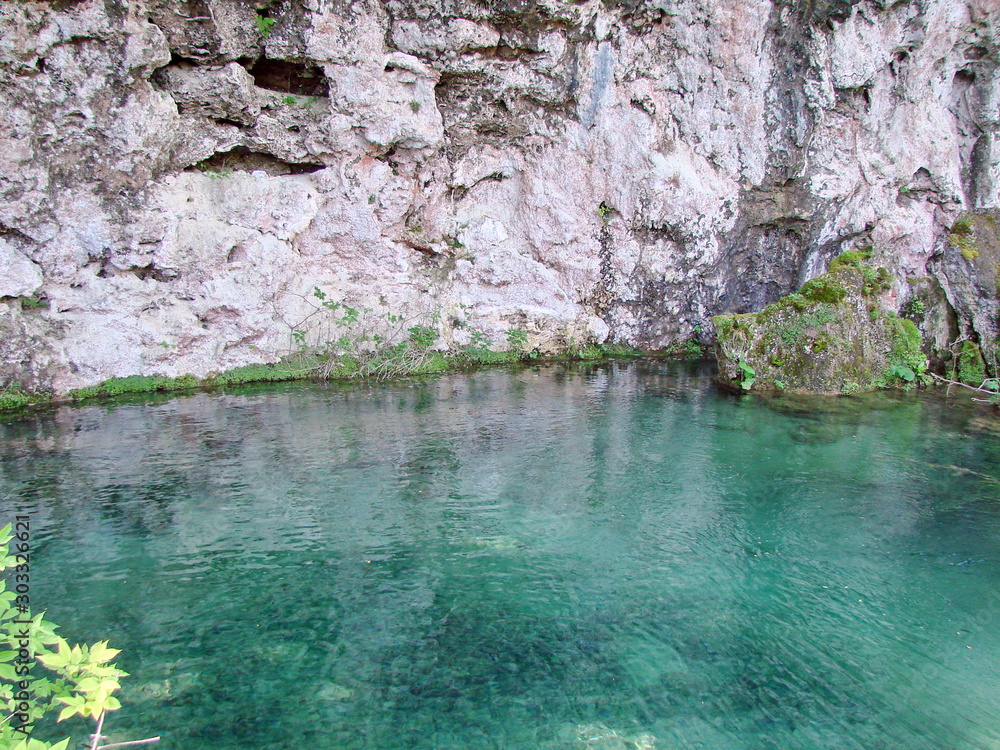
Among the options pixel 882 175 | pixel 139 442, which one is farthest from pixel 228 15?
pixel 882 175

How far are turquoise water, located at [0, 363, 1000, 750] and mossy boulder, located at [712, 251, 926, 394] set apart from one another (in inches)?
95.7

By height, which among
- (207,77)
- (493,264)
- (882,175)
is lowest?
(493,264)

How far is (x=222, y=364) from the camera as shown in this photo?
1411 cm

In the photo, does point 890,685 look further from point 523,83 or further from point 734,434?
point 523,83

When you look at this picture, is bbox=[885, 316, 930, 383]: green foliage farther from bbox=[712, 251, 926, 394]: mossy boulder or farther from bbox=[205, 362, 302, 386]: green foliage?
bbox=[205, 362, 302, 386]: green foliage

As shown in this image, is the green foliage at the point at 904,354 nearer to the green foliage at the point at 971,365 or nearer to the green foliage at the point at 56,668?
the green foliage at the point at 971,365

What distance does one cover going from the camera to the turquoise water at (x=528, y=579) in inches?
165

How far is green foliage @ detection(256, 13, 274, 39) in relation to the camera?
1318 cm

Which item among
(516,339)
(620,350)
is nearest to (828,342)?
(620,350)

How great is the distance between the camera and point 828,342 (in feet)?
42.2

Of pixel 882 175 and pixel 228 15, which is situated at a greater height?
pixel 228 15

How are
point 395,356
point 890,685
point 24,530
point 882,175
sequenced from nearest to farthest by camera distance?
1. point 890,685
2. point 24,530
3. point 395,356
4. point 882,175

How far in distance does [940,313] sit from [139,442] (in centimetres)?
1715

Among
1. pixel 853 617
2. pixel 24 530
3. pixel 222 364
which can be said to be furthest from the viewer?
pixel 222 364
